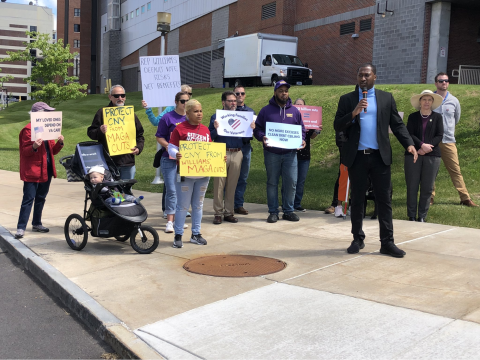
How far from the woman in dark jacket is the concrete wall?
2144 centimetres

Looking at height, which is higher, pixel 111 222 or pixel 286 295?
pixel 111 222

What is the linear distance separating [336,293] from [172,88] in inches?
259

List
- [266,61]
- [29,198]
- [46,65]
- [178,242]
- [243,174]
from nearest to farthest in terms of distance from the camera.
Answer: [178,242], [29,198], [243,174], [46,65], [266,61]

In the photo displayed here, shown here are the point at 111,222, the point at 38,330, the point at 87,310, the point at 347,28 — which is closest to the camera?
the point at 38,330

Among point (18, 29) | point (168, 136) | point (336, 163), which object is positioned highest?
point (18, 29)

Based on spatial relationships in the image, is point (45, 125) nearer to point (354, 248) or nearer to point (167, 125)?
point (167, 125)

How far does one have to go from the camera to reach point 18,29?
561 feet

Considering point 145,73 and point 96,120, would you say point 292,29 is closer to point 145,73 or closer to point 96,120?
point 145,73

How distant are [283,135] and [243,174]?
→ 4.01 feet

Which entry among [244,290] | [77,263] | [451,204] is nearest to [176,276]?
[244,290]

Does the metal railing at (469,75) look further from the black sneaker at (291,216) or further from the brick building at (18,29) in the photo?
the brick building at (18,29)

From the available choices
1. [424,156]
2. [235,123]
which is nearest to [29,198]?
[235,123]

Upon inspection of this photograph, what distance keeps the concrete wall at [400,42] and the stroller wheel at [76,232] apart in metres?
25.1

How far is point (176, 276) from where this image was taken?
6.04 meters
